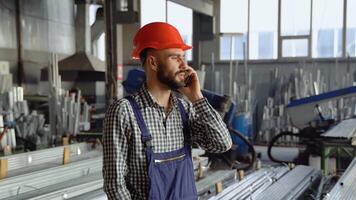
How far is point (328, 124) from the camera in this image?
15.8 feet

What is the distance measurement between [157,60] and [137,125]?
0.68ft

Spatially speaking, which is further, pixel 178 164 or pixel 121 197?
pixel 178 164

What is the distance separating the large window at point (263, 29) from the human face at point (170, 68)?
655 cm

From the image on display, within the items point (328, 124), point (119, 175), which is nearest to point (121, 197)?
point (119, 175)

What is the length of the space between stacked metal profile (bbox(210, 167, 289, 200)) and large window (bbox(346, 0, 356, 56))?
157 inches

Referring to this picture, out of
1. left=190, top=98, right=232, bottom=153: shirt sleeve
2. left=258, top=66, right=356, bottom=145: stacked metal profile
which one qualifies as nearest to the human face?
left=190, top=98, right=232, bottom=153: shirt sleeve

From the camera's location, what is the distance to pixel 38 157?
3.19 metres

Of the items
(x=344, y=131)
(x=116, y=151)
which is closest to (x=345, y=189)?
(x=344, y=131)

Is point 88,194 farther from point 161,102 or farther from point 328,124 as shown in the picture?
point 328,124

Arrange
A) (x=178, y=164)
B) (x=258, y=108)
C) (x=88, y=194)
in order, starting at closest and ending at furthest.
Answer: (x=178, y=164)
(x=88, y=194)
(x=258, y=108)

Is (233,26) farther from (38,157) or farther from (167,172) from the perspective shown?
(167,172)

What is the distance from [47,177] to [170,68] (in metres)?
1.82

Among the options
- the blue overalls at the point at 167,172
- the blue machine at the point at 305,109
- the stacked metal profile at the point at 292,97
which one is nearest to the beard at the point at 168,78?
the blue overalls at the point at 167,172

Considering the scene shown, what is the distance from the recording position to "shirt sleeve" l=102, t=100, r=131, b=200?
3.79 feet
